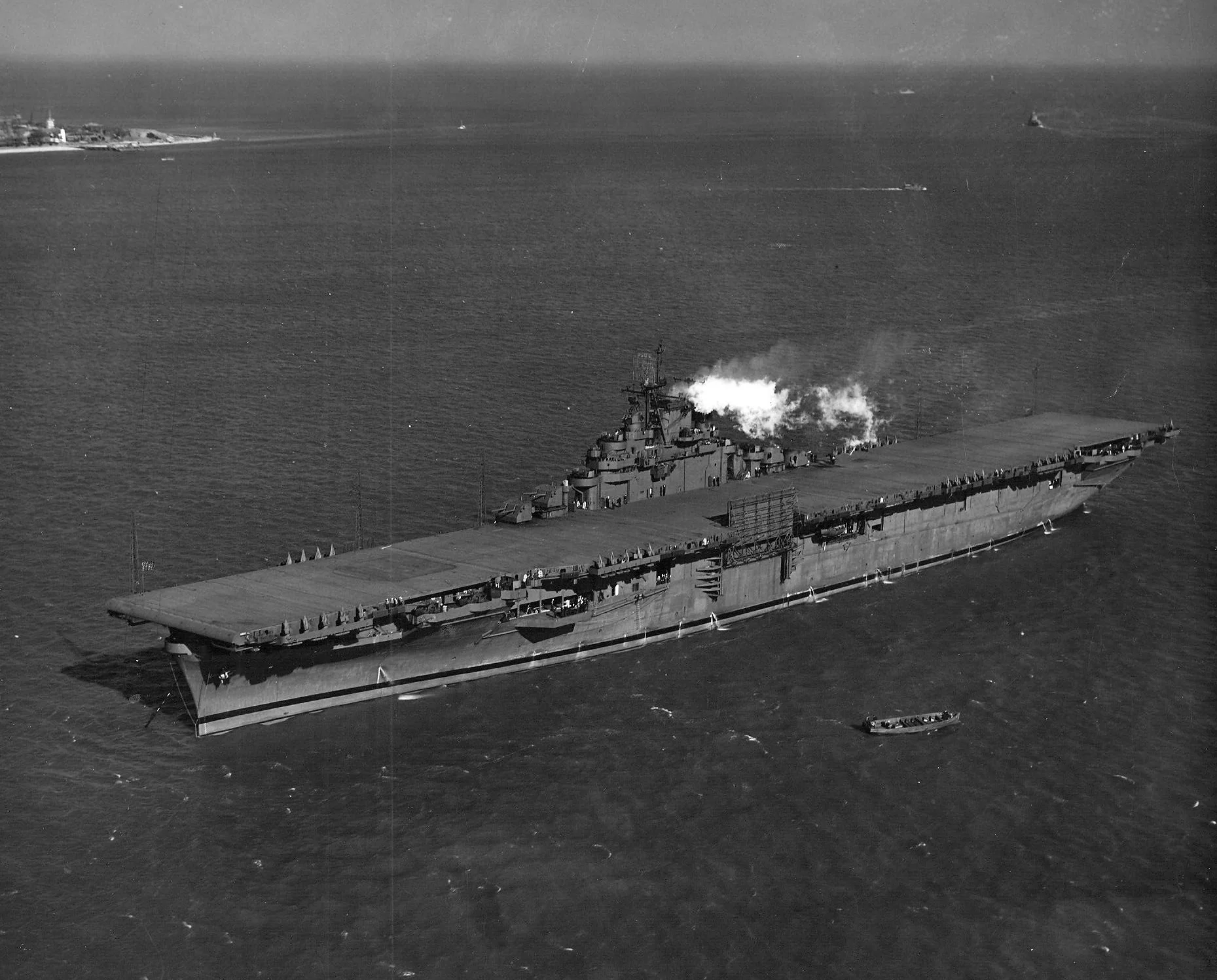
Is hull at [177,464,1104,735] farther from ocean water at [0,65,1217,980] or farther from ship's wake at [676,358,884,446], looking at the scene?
ship's wake at [676,358,884,446]

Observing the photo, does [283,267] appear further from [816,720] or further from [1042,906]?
[1042,906]

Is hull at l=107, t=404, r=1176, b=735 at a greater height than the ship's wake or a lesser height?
lesser

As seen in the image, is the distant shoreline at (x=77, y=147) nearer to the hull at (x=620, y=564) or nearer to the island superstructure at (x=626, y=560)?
the hull at (x=620, y=564)

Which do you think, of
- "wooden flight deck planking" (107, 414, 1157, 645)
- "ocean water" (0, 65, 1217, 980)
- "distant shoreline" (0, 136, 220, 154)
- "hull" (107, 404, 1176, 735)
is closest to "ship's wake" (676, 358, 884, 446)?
"ocean water" (0, 65, 1217, 980)

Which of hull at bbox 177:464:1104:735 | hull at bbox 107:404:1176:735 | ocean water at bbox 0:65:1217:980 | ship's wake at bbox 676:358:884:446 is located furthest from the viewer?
ship's wake at bbox 676:358:884:446

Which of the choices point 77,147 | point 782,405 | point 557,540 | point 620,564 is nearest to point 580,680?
point 620,564

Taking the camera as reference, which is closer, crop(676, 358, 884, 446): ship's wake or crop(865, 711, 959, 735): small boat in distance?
crop(865, 711, 959, 735): small boat in distance

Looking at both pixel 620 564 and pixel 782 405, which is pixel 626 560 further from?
pixel 782 405

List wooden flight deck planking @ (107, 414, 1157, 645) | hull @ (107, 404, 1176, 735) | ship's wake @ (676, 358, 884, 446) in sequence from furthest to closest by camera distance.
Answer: ship's wake @ (676, 358, 884, 446) → wooden flight deck planking @ (107, 414, 1157, 645) → hull @ (107, 404, 1176, 735)
